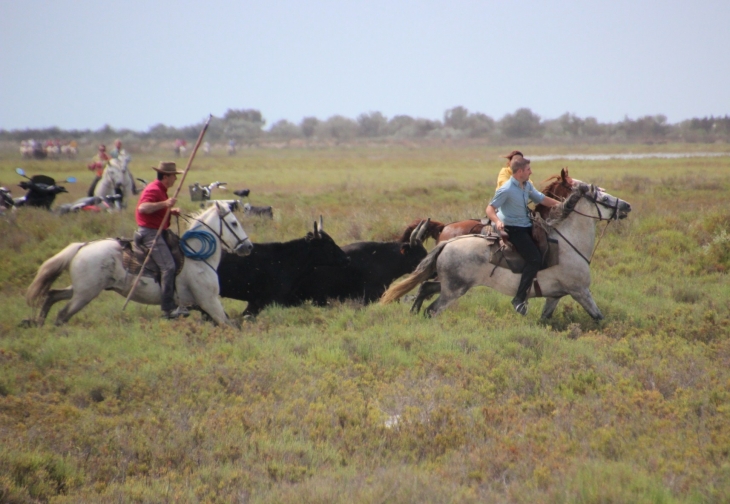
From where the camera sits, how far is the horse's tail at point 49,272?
9133 millimetres

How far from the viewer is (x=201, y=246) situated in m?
9.60

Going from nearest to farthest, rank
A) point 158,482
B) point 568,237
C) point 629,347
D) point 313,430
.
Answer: point 158,482 < point 313,430 < point 629,347 < point 568,237

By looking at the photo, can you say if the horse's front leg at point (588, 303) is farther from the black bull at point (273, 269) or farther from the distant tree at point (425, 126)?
the distant tree at point (425, 126)

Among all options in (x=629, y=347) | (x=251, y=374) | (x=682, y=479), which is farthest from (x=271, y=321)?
(x=682, y=479)

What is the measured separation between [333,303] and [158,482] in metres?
5.98

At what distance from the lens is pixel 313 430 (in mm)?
6133

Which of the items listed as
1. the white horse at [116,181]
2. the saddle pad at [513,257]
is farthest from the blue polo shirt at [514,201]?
→ the white horse at [116,181]

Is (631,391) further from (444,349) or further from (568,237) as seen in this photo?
(568,237)

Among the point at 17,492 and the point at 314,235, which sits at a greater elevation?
the point at 314,235

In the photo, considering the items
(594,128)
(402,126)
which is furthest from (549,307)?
(402,126)

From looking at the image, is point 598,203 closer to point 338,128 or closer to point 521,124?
point 521,124

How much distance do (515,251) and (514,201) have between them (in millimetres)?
661

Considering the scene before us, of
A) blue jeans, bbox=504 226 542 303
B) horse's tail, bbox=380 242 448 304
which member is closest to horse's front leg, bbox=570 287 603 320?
blue jeans, bbox=504 226 542 303

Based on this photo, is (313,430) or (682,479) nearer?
(682,479)
